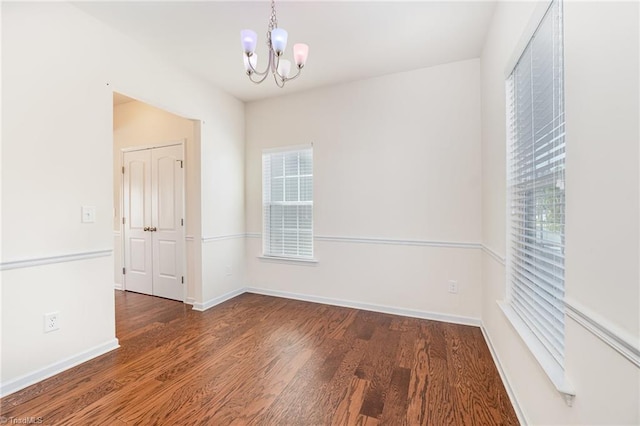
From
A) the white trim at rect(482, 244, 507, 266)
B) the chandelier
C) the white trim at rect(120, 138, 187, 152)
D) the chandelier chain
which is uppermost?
the chandelier chain

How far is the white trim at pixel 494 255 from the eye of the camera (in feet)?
6.59

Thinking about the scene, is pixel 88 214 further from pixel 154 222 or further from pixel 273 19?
pixel 273 19

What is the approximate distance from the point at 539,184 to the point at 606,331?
85 centimetres

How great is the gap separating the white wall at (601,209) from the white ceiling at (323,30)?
145 cm

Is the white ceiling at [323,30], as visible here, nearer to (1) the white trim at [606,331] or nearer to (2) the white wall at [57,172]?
(2) the white wall at [57,172]

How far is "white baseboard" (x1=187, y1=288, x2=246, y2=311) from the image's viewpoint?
3.37 meters

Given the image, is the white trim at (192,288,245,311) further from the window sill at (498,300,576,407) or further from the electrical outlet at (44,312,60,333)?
the window sill at (498,300,576,407)

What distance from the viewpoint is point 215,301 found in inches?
139

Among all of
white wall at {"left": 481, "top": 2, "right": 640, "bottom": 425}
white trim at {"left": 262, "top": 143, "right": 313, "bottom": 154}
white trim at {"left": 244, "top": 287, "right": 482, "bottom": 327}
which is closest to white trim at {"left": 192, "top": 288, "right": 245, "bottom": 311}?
white trim at {"left": 244, "top": 287, "right": 482, "bottom": 327}

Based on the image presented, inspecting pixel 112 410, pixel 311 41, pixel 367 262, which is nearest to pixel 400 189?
pixel 367 262

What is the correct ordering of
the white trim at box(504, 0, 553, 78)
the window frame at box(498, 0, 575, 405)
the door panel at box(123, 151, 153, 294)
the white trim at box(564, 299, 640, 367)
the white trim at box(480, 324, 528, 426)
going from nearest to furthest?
the white trim at box(564, 299, 640, 367)
the window frame at box(498, 0, 575, 405)
the white trim at box(504, 0, 553, 78)
the white trim at box(480, 324, 528, 426)
the door panel at box(123, 151, 153, 294)

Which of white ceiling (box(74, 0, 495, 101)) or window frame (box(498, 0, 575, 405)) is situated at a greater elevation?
white ceiling (box(74, 0, 495, 101))

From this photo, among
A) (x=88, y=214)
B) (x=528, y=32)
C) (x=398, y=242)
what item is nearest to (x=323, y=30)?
(x=528, y=32)

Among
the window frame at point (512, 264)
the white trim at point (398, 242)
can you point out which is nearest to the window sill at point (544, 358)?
the window frame at point (512, 264)
